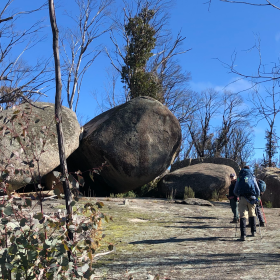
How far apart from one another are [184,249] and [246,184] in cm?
198

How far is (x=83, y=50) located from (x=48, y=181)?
1460cm

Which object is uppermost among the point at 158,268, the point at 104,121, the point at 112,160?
the point at 104,121

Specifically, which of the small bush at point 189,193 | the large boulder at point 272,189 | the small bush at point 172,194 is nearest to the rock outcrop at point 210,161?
the large boulder at point 272,189

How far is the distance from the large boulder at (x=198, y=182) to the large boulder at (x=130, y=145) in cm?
164

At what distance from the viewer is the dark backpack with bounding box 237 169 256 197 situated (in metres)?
5.86

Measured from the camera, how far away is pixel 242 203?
19.4 feet

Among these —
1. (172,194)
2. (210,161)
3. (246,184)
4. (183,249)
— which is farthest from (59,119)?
(210,161)

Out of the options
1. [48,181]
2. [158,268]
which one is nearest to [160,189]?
[48,181]

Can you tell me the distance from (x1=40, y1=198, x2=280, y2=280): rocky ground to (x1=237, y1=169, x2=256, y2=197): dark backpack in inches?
31.3

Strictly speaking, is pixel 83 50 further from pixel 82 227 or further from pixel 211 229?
pixel 82 227

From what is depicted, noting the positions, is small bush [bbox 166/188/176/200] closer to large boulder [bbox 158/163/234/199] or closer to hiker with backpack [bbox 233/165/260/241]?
large boulder [bbox 158/163/234/199]

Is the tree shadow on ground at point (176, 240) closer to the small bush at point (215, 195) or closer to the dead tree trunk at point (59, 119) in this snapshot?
the dead tree trunk at point (59, 119)

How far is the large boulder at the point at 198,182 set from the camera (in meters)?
12.8

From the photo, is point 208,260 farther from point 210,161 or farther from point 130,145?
point 210,161
